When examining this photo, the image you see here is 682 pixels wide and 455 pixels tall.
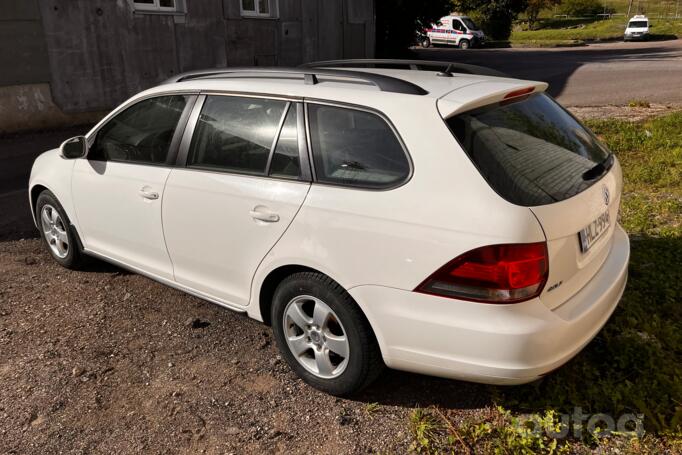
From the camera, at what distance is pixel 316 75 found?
10.8ft

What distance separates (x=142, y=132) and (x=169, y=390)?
1737 millimetres

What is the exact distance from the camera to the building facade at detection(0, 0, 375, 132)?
9984 millimetres

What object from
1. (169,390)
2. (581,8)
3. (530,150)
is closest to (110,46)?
(169,390)

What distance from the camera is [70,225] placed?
14.8 ft

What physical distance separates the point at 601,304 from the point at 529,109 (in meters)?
1.06

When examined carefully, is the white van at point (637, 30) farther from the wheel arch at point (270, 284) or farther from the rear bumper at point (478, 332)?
the wheel arch at point (270, 284)

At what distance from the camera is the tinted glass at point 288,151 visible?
10.1 ft

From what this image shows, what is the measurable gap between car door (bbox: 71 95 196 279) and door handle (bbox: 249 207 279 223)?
31.7 inches

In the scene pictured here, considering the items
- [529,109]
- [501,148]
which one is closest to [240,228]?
[501,148]

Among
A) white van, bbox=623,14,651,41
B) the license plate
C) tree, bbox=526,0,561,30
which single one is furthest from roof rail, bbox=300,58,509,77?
tree, bbox=526,0,561,30

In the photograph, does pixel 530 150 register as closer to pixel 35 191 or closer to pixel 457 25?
pixel 35 191

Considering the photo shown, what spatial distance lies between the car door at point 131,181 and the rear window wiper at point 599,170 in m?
2.35

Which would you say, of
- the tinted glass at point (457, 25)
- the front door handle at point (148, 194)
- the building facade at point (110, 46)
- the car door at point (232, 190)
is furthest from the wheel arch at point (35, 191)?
the tinted glass at point (457, 25)

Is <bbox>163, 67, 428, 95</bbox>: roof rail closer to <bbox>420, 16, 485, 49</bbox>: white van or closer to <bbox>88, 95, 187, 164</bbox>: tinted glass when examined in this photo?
<bbox>88, 95, 187, 164</bbox>: tinted glass
